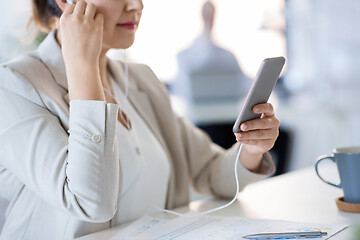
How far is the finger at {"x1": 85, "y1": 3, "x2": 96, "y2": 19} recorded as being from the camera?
3.09 ft

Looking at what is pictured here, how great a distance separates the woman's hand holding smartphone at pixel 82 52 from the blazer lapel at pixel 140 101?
33cm

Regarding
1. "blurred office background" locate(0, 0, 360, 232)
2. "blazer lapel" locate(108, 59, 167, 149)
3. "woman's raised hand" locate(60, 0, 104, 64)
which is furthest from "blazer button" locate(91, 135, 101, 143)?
"blurred office background" locate(0, 0, 360, 232)

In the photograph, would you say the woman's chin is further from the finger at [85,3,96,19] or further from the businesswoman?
the finger at [85,3,96,19]

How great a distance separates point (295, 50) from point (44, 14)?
293cm

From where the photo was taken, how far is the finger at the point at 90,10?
94 cm

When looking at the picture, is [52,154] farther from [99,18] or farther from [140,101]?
[140,101]

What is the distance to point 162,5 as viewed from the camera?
348 cm

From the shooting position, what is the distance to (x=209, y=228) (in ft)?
2.87

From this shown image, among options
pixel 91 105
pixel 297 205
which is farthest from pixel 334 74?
pixel 91 105

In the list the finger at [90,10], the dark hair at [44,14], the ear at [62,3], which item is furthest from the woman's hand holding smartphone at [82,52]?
the dark hair at [44,14]

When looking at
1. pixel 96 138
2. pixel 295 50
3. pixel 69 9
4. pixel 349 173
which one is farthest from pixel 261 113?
pixel 295 50

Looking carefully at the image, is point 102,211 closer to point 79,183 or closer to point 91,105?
point 79,183

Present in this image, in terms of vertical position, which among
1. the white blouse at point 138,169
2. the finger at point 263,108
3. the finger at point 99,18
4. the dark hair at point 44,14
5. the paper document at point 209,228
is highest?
the dark hair at point 44,14

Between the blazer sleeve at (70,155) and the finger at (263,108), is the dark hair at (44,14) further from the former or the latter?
the finger at (263,108)
